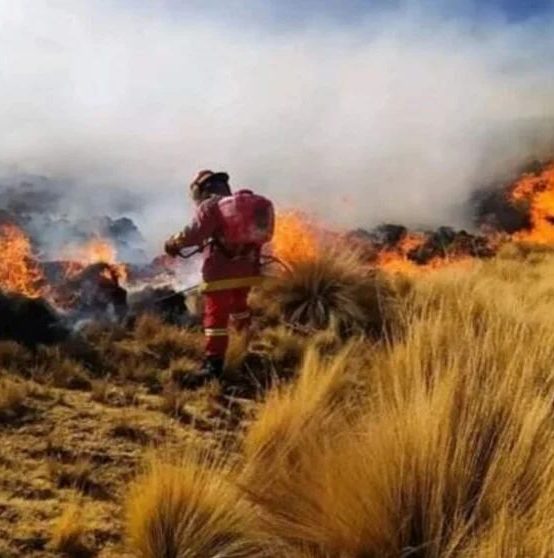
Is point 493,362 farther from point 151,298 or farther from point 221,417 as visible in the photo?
point 151,298

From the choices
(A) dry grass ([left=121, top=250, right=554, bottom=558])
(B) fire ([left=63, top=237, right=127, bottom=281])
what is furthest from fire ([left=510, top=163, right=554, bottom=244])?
(A) dry grass ([left=121, top=250, right=554, bottom=558])

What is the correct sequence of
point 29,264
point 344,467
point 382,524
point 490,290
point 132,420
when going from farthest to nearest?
point 29,264, point 490,290, point 132,420, point 344,467, point 382,524

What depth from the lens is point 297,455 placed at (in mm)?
4516

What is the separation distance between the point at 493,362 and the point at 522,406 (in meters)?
0.40

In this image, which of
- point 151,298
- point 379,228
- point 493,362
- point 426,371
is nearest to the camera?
point 493,362

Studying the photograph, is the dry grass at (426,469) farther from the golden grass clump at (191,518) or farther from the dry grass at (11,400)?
the dry grass at (11,400)

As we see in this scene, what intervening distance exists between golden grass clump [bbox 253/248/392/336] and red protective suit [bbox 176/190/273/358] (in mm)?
1564

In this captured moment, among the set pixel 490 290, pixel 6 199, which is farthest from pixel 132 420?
pixel 6 199

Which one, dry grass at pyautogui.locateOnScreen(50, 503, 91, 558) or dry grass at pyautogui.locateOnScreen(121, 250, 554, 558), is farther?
dry grass at pyautogui.locateOnScreen(50, 503, 91, 558)

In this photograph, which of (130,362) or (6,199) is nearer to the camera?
(130,362)

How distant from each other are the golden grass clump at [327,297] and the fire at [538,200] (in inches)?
585

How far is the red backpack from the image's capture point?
23.3ft

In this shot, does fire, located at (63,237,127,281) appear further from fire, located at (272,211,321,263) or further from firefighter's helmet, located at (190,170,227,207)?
firefighter's helmet, located at (190,170,227,207)

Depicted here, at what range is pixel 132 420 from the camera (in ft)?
19.3
